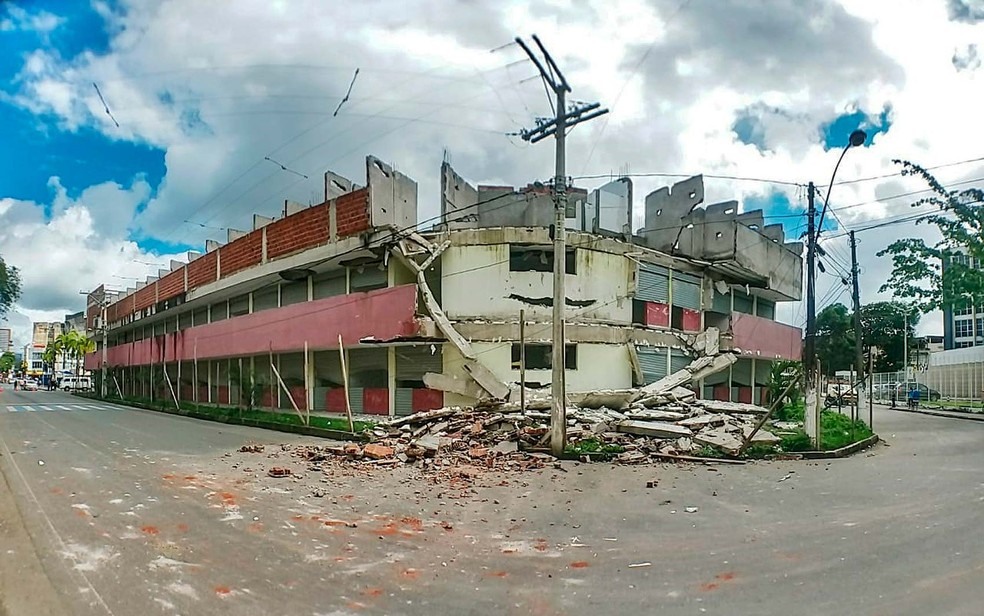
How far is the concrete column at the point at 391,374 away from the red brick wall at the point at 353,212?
453 cm

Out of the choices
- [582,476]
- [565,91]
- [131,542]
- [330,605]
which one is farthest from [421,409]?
[330,605]

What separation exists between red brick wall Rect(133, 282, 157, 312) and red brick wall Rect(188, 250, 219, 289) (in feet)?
26.3

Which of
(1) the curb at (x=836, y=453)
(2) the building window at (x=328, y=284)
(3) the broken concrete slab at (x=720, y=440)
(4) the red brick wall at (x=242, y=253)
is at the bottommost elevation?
(1) the curb at (x=836, y=453)

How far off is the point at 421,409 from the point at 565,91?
12012 millimetres

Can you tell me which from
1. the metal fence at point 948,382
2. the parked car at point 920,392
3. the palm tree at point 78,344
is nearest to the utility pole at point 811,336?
the metal fence at point 948,382

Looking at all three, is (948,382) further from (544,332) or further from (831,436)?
(544,332)

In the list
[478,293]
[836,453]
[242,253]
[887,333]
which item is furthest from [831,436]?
[887,333]

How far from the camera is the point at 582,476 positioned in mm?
12188

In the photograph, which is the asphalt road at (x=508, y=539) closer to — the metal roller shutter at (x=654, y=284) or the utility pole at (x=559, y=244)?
the utility pole at (x=559, y=244)

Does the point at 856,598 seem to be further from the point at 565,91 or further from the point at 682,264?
the point at 682,264

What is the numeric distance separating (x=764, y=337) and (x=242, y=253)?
25.6 meters

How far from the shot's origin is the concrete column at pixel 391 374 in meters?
22.9

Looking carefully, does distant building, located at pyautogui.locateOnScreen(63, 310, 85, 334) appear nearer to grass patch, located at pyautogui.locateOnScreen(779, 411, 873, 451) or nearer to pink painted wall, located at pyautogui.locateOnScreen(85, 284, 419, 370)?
pink painted wall, located at pyautogui.locateOnScreen(85, 284, 419, 370)

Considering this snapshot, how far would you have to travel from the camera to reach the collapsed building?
2139cm
